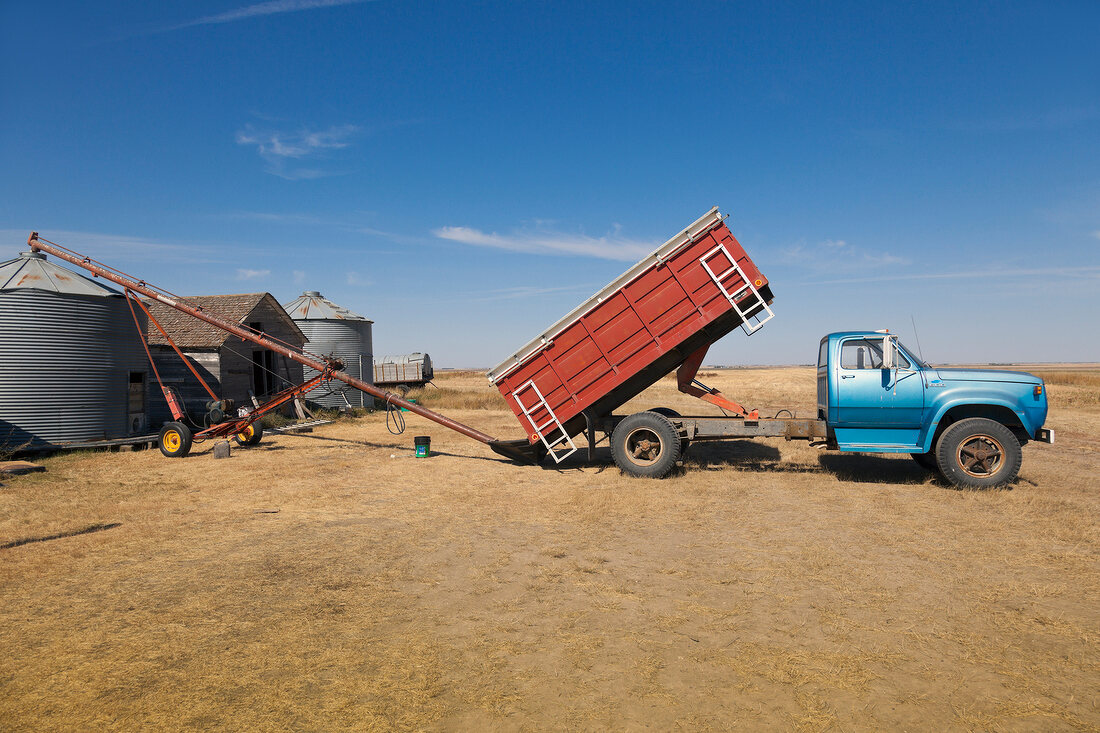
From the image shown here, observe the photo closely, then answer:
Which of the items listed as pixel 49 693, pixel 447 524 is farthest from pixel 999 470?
pixel 49 693

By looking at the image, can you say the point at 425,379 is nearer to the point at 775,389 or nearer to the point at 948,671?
the point at 775,389

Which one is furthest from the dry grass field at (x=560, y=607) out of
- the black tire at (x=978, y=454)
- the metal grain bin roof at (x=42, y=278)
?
the metal grain bin roof at (x=42, y=278)

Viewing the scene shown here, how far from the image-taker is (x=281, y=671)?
4305 millimetres

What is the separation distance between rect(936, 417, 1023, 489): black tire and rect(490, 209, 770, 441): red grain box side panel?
394cm

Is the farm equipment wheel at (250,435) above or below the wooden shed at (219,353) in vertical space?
below

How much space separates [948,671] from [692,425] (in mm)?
7210

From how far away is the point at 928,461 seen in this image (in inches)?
436

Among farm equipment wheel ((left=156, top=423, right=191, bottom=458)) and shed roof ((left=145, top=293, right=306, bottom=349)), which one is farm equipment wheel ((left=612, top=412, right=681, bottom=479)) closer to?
farm equipment wheel ((left=156, top=423, right=191, bottom=458))

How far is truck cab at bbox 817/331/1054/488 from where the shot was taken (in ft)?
31.0

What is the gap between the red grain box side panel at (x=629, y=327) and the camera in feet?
34.4

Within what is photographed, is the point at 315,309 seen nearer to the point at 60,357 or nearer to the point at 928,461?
the point at 60,357

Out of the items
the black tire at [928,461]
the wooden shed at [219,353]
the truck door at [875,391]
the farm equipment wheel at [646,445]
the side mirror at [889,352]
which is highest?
Result: the wooden shed at [219,353]

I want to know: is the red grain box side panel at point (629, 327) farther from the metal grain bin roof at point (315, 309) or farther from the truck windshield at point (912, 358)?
the metal grain bin roof at point (315, 309)

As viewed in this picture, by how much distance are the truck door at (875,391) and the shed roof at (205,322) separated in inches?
738
